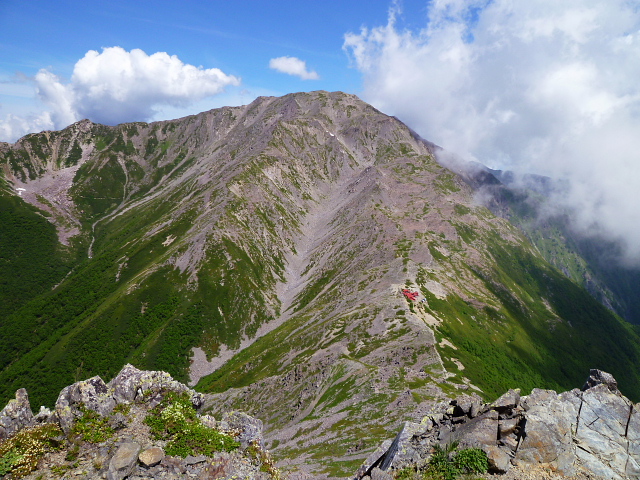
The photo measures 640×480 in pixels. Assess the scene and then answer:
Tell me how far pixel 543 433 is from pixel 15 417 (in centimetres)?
3339

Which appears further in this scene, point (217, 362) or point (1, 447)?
point (217, 362)

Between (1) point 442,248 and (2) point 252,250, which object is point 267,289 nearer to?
(2) point 252,250

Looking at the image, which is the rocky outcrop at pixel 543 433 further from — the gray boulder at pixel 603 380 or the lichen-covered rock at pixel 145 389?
the lichen-covered rock at pixel 145 389

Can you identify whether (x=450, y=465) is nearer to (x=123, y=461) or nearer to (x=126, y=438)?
(x=123, y=461)

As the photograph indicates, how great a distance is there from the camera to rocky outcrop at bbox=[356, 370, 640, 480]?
60.3 feet

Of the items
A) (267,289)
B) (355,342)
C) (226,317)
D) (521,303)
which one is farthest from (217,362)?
(521,303)

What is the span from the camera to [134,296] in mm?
165500

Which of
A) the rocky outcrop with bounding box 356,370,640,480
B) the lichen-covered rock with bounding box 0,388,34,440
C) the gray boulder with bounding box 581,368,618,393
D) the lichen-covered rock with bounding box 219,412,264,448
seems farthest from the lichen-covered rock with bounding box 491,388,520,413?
the lichen-covered rock with bounding box 0,388,34,440

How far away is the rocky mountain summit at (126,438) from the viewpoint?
18.1 m

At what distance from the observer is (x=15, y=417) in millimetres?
21156

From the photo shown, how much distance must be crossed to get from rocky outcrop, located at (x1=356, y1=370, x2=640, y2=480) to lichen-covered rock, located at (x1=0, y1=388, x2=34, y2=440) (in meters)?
23.0

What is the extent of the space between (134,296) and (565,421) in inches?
7211

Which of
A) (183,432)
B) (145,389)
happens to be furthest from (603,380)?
(145,389)

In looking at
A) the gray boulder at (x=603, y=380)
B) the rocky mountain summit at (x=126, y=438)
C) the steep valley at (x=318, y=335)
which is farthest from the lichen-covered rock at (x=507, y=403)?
the steep valley at (x=318, y=335)
